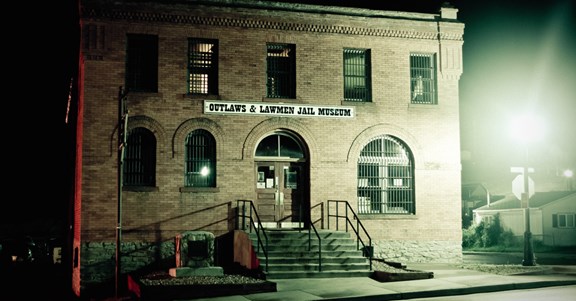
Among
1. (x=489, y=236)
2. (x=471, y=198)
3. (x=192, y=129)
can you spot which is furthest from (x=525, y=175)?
(x=471, y=198)

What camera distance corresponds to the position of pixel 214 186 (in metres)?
19.0

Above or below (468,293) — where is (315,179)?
above

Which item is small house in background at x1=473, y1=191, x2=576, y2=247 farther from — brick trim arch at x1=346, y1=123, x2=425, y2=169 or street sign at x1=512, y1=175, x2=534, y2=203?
brick trim arch at x1=346, y1=123, x2=425, y2=169

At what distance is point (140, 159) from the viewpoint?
1872 centimetres

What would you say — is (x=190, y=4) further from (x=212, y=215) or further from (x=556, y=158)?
(x=556, y=158)

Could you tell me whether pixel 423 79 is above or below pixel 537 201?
above

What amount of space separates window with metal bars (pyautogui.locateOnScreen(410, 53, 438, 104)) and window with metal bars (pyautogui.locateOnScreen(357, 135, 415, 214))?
1865mm

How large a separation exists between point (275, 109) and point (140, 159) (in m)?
4.51

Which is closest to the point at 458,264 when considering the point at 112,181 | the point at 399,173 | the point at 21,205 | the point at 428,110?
the point at 399,173

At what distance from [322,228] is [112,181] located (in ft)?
21.9

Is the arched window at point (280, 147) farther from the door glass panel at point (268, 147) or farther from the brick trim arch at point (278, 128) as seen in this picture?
the brick trim arch at point (278, 128)

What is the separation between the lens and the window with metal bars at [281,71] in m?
20.0

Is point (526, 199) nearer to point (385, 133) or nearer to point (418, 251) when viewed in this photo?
point (418, 251)

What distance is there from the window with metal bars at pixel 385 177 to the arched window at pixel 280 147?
218 centimetres
